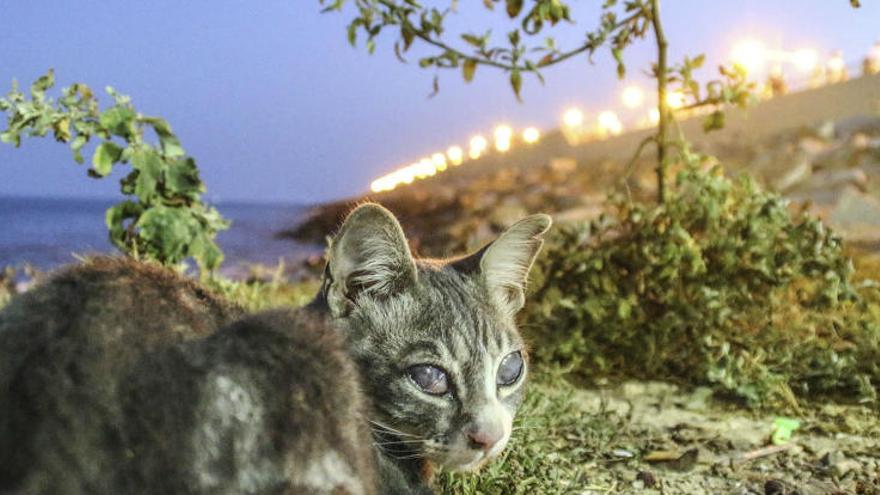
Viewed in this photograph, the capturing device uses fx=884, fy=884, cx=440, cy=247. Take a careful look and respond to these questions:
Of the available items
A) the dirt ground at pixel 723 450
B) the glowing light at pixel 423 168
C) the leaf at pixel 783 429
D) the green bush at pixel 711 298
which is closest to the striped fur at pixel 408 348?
the dirt ground at pixel 723 450

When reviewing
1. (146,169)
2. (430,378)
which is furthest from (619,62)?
(430,378)

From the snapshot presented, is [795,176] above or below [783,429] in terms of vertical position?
above

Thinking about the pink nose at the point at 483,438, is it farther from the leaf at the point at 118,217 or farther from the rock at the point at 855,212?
the rock at the point at 855,212

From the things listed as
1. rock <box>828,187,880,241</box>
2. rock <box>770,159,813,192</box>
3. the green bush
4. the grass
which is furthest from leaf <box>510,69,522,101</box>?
rock <box>770,159,813,192</box>

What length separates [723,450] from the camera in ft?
11.2

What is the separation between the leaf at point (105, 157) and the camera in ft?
13.6

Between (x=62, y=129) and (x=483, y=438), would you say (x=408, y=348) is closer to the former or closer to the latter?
(x=483, y=438)

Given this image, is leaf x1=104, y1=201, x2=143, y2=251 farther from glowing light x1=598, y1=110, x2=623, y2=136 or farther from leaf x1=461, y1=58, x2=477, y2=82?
glowing light x1=598, y1=110, x2=623, y2=136

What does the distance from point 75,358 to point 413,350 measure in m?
0.86

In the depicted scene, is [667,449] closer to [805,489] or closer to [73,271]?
[805,489]

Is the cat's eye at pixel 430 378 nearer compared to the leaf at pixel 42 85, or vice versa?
the cat's eye at pixel 430 378

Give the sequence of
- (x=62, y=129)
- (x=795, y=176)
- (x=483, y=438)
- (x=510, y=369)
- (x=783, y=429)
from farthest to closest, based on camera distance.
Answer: (x=795, y=176), (x=62, y=129), (x=783, y=429), (x=510, y=369), (x=483, y=438)

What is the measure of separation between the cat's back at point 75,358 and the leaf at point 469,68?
3.14 metres

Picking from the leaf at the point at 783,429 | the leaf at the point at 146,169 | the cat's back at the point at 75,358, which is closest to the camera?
the cat's back at the point at 75,358
